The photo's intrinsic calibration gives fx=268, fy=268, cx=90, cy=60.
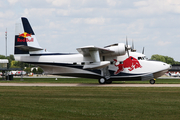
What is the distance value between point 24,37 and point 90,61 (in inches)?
367

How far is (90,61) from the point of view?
33.8 m

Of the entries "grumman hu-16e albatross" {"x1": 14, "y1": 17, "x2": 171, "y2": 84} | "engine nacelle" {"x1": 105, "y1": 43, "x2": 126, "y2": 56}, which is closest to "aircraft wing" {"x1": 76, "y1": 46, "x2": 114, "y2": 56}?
"grumman hu-16e albatross" {"x1": 14, "y1": 17, "x2": 171, "y2": 84}

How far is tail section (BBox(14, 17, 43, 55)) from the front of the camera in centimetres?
3494

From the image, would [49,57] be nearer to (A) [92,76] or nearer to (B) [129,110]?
(A) [92,76]

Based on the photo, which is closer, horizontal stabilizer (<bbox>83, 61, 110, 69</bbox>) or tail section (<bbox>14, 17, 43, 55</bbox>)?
horizontal stabilizer (<bbox>83, 61, 110, 69</bbox>)

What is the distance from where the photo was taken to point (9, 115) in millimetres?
12383

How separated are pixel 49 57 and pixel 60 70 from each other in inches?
86.5

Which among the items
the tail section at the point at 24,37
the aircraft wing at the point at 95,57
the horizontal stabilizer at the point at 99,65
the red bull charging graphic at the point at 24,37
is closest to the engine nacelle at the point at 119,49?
Result: the aircraft wing at the point at 95,57

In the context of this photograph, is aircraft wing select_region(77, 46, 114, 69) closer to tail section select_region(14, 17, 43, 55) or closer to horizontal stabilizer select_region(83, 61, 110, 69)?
horizontal stabilizer select_region(83, 61, 110, 69)

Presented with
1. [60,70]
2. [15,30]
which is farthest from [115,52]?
[15,30]

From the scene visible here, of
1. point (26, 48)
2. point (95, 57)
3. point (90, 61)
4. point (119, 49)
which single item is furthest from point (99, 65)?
point (26, 48)

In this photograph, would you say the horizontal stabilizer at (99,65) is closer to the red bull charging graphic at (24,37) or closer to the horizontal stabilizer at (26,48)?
the horizontal stabilizer at (26,48)

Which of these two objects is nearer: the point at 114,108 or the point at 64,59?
the point at 114,108

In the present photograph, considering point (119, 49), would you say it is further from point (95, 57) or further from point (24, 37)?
point (24, 37)
